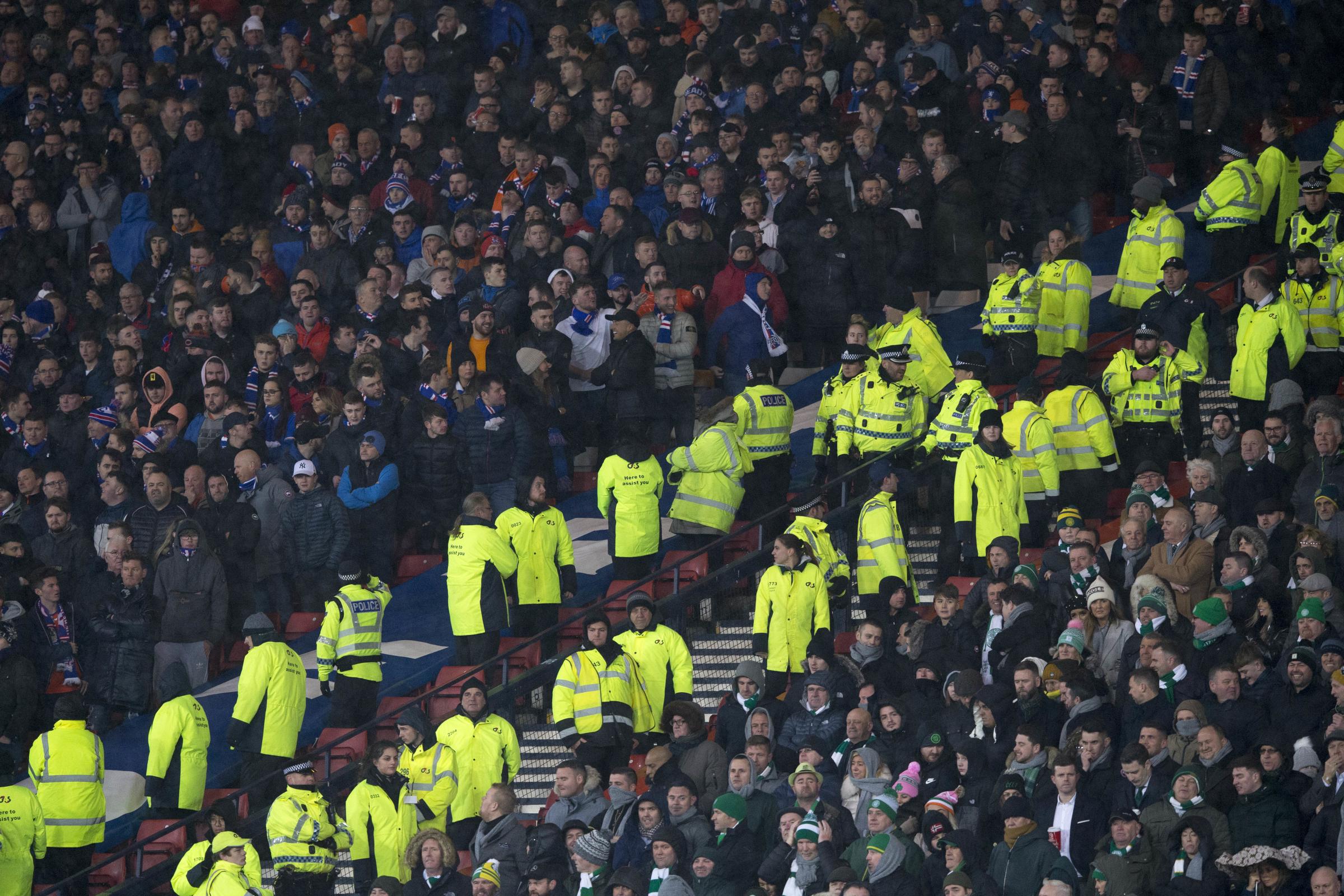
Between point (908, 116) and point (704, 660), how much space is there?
5870 mm

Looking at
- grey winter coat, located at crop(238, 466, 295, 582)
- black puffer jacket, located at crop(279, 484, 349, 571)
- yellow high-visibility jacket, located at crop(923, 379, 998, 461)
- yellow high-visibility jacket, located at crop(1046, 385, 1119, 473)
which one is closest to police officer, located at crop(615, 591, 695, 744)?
yellow high-visibility jacket, located at crop(923, 379, 998, 461)

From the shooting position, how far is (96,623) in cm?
1700

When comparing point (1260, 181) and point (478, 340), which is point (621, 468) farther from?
point (1260, 181)

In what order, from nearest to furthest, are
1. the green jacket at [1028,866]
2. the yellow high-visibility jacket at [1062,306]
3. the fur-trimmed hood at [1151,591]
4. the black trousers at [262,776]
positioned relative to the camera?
the green jacket at [1028,866], the fur-trimmed hood at [1151,591], the black trousers at [262,776], the yellow high-visibility jacket at [1062,306]

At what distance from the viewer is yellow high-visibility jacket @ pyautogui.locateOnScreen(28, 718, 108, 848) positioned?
15.5 meters

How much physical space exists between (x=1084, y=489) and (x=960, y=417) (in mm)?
1164

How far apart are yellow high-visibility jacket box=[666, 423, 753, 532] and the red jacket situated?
1.93 metres

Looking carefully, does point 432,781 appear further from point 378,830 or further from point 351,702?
point 351,702

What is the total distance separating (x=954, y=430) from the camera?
16547mm

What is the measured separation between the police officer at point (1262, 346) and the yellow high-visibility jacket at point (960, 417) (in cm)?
215

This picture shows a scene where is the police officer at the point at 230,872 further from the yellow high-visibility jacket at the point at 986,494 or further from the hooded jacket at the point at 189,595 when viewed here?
the yellow high-visibility jacket at the point at 986,494

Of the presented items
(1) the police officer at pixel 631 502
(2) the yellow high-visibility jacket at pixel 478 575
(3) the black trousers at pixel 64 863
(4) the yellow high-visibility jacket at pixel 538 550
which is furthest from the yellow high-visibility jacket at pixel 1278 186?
(3) the black trousers at pixel 64 863

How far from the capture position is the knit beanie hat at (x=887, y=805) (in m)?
13.5

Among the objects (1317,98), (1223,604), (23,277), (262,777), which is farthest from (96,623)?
(1317,98)
